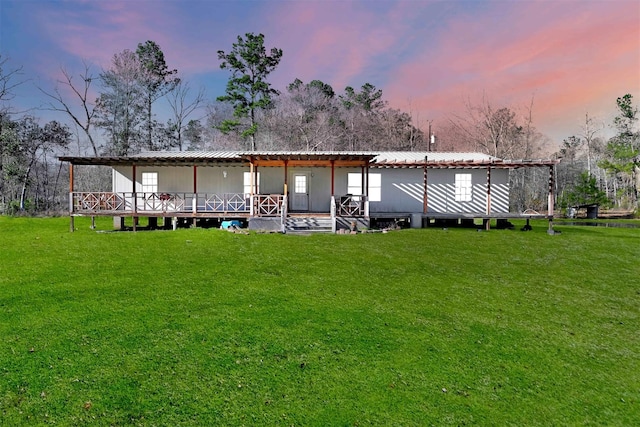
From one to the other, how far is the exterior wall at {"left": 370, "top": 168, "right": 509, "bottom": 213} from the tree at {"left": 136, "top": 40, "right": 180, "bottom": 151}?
24.9 metres

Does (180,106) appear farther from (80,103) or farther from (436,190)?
(436,190)

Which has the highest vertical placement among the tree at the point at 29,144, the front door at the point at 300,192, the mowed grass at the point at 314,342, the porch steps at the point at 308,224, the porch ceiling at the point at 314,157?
the tree at the point at 29,144

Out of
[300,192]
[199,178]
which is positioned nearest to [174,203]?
[199,178]

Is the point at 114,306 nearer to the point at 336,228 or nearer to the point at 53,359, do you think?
the point at 53,359

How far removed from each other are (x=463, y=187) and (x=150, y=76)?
30.5m

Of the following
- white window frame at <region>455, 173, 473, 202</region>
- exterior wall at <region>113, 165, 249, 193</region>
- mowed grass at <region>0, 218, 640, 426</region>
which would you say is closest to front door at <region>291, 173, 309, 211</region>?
exterior wall at <region>113, 165, 249, 193</region>

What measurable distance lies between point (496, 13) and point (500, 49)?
1.78m

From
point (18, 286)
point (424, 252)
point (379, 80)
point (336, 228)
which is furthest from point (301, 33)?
point (379, 80)

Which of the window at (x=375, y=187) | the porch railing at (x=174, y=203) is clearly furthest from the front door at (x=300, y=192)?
the window at (x=375, y=187)

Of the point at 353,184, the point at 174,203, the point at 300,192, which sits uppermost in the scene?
the point at 353,184

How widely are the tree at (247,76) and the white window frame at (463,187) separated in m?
20.3

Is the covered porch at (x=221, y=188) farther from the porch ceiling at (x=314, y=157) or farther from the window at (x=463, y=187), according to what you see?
the window at (x=463, y=187)

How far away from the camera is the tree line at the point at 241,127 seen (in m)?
28.4

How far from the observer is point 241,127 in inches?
1351
